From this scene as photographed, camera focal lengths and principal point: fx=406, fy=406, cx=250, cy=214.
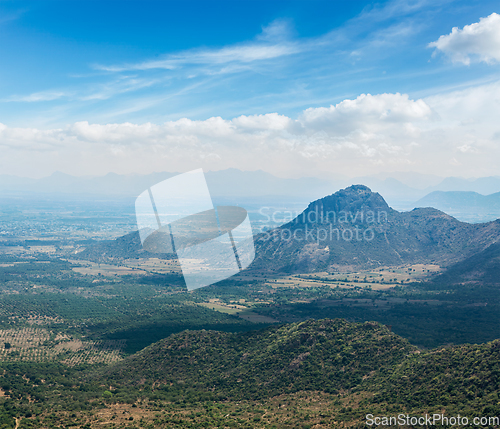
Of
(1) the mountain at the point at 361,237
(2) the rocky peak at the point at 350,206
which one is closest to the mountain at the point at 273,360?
(1) the mountain at the point at 361,237

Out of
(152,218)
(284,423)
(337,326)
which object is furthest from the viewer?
(337,326)

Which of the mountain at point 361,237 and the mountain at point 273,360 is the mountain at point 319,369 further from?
the mountain at point 361,237

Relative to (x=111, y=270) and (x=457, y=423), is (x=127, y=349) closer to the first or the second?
(x=457, y=423)

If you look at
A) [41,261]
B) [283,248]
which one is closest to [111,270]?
[41,261]

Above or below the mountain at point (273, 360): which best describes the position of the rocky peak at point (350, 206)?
above

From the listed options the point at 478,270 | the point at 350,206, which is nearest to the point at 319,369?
the point at 478,270

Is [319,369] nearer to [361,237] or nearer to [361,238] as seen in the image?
[361,238]

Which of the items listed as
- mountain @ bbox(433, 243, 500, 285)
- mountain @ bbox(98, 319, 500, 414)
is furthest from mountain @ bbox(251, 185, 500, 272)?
mountain @ bbox(98, 319, 500, 414)

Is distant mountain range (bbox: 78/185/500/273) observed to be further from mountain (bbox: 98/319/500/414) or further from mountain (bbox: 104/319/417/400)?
mountain (bbox: 98/319/500/414)
